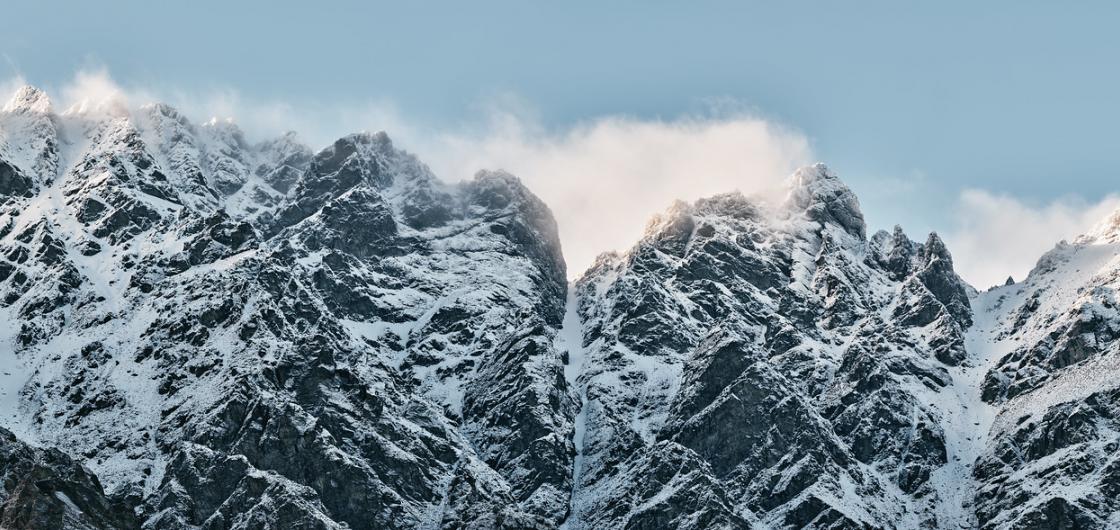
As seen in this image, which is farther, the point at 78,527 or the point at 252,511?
the point at 252,511

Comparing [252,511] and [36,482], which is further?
[252,511]

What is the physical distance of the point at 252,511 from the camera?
647 ft

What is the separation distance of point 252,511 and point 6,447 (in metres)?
27.6

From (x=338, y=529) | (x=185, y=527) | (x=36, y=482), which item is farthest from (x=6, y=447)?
(x=338, y=529)

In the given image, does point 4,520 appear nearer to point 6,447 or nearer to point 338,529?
point 6,447

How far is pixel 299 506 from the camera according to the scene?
197500 millimetres

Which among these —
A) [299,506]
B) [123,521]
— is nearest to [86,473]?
[123,521]

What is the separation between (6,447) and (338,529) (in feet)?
123

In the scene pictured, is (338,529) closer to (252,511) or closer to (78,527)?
(252,511)

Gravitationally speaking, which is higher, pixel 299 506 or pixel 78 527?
pixel 299 506

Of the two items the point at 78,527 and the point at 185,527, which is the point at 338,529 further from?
the point at 78,527

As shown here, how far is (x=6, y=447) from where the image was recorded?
188 metres

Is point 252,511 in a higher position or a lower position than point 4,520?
higher

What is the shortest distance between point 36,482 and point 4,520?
7.78 metres
